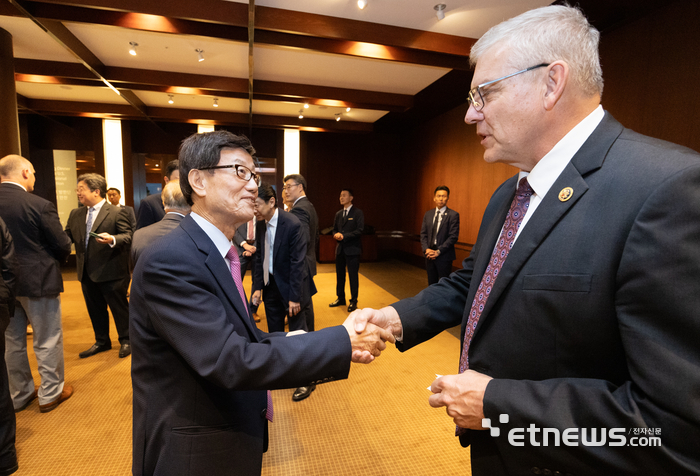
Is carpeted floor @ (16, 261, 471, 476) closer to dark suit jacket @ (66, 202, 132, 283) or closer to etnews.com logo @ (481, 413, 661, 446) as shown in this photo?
dark suit jacket @ (66, 202, 132, 283)

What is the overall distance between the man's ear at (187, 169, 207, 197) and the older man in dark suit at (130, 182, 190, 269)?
1367 mm

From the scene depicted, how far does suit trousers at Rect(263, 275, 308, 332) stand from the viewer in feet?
10.5

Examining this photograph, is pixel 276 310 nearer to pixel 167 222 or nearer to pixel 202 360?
pixel 167 222

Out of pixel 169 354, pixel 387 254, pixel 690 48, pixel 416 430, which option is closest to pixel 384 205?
pixel 387 254

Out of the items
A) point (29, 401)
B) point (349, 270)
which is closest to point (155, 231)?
point (29, 401)

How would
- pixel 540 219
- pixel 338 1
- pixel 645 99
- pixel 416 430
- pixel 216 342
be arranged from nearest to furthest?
pixel 540 219 < pixel 216 342 < pixel 416 430 < pixel 645 99 < pixel 338 1

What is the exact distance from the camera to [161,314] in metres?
1.02

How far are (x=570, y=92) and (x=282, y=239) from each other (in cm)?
251

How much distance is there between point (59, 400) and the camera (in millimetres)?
2906

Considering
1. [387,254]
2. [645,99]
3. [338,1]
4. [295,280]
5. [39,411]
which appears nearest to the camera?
[39,411]

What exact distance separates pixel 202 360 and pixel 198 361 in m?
0.01

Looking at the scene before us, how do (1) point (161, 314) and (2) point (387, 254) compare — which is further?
(2) point (387, 254)

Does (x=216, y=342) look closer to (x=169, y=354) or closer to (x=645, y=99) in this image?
(x=169, y=354)

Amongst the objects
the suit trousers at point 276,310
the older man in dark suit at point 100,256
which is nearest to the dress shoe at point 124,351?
the older man in dark suit at point 100,256
